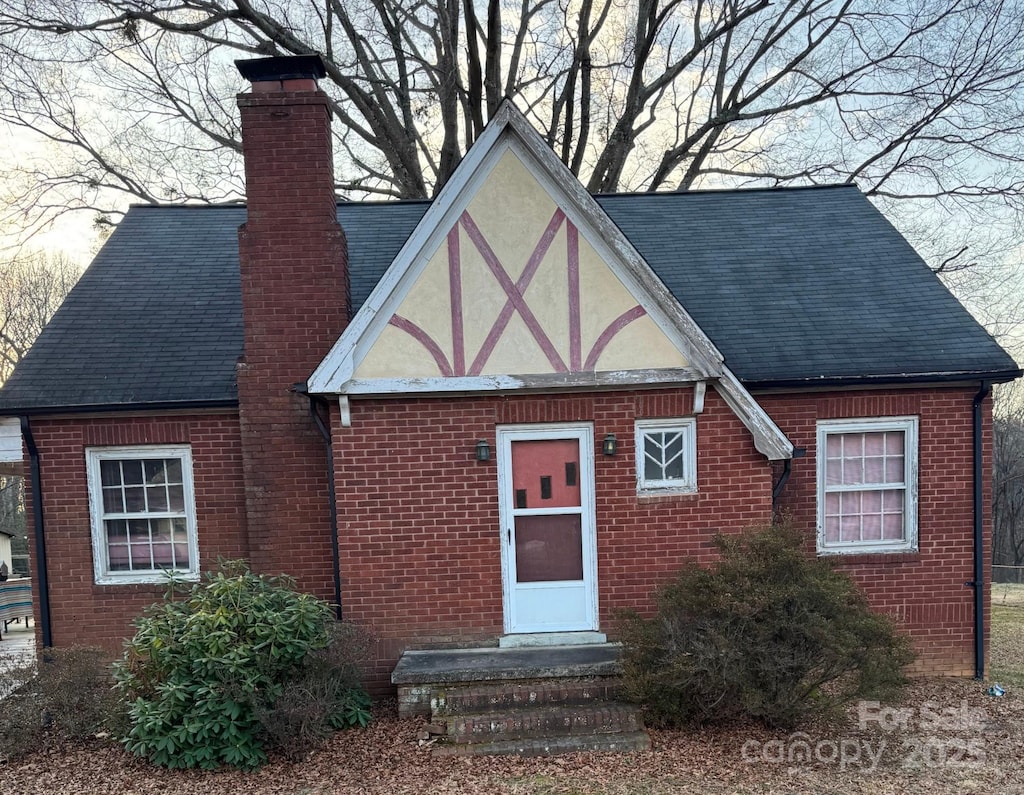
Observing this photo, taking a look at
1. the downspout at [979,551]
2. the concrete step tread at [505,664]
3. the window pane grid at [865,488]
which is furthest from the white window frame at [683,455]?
the downspout at [979,551]

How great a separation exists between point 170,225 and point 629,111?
44.3 feet

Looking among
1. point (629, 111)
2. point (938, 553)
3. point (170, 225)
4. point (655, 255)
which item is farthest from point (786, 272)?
point (629, 111)

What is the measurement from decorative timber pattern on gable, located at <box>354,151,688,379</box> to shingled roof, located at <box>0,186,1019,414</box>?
185 centimetres

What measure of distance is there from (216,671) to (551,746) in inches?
115

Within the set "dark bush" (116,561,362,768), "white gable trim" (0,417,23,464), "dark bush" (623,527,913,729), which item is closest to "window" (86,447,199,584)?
"white gable trim" (0,417,23,464)

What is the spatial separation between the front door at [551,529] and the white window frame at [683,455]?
20.4 inches

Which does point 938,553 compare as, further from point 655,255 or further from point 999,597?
point 999,597

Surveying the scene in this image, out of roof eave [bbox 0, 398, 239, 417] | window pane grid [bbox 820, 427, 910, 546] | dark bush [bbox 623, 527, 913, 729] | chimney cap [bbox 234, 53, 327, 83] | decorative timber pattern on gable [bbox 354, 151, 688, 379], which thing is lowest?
dark bush [bbox 623, 527, 913, 729]

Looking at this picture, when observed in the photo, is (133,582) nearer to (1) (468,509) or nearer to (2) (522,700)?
(1) (468,509)

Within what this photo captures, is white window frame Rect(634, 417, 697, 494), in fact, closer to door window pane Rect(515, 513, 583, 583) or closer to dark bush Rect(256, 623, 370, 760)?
door window pane Rect(515, 513, 583, 583)

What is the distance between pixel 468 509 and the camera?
6.69 meters

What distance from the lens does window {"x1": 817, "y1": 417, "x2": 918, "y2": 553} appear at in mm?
7680

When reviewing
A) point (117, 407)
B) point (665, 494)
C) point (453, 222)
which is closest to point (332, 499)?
point (117, 407)

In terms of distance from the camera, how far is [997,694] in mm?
7090
